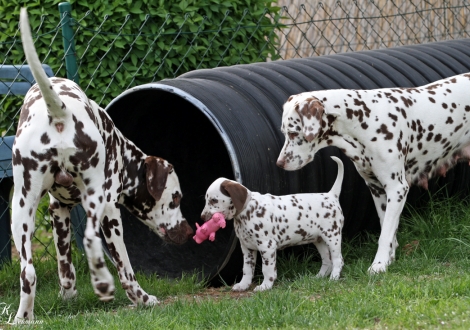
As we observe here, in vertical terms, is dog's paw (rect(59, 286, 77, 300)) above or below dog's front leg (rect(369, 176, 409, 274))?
below

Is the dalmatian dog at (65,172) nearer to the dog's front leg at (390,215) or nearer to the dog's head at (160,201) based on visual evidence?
the dog's head at (160,201)

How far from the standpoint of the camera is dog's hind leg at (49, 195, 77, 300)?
20.0 ft

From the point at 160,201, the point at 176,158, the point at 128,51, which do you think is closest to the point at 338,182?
the point at 160,201

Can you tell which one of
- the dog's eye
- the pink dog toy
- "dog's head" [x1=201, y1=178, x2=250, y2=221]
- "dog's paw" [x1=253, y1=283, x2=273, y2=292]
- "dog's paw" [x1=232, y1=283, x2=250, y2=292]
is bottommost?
"dog's paw" [x1=232, y1=283, x2=250, y2=292]

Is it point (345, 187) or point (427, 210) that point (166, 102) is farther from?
point (427, 210)

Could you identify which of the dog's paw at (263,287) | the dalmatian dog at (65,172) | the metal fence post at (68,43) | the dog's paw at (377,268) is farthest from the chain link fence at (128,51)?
the dog's paw at (377,268)

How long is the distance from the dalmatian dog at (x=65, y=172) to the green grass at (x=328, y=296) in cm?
34

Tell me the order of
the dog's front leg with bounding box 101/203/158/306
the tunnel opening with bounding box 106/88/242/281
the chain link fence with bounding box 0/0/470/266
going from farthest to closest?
the chain link fence with bounding box 0/0/470/266, the tunnel opening with bounding box 106/88/242/281, the dog's front leg with bounding box 101/203/158/306

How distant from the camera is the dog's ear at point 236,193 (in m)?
6.08

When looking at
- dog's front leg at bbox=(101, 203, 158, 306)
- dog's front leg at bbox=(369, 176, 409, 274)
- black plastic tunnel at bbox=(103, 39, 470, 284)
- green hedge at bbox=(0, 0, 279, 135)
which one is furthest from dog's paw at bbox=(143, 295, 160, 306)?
green hedge at bbox=(0, 0, 279, 135)

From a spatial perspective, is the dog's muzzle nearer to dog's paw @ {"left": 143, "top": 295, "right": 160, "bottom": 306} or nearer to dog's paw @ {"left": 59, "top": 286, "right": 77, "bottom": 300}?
dog's paw @ {"left": 143, "top": 295, "right": 160, "bottom": 306}

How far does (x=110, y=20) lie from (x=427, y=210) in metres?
3.65

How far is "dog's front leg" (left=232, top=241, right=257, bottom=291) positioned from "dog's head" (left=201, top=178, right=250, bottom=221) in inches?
13.9

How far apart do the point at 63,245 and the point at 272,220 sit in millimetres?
1584
